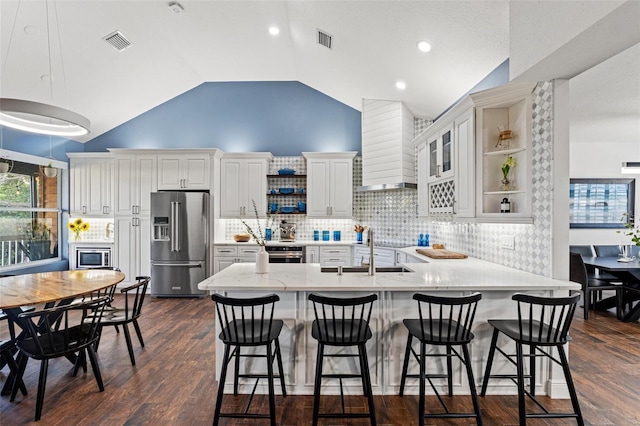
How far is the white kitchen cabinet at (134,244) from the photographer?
580 cm

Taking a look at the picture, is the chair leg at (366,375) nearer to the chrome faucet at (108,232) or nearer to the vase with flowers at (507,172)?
the vase with flowers at (507,172)

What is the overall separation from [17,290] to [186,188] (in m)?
3.20

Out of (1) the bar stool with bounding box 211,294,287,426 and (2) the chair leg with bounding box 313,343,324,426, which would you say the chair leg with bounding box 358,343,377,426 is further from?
(1) the bar stool with bounding box 211,294,287,426

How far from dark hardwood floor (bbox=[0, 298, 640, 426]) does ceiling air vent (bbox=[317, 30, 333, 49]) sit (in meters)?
4.07

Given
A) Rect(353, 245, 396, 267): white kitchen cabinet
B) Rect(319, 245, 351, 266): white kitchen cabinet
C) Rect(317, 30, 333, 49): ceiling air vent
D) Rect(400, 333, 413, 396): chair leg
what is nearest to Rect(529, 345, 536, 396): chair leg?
Rect(400, 333, 413, 396): chair leg

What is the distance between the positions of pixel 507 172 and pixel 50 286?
4337mm

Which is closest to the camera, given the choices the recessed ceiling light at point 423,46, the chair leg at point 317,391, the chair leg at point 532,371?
the chair leg at point 317,391

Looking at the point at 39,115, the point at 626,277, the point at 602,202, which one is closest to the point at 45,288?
the point at 39,115

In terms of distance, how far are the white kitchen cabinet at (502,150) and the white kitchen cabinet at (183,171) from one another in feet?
14.5

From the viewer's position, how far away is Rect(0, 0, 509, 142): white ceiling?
3359mm

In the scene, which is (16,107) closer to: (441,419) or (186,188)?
(186,188)

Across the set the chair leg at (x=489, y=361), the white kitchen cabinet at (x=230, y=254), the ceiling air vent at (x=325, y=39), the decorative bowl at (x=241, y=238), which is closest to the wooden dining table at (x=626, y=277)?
the chair leg at (x=489, y=361)

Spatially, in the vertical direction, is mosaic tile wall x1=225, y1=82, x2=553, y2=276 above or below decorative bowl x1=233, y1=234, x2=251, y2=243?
above

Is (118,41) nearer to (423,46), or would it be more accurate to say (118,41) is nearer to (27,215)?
(27,215)
